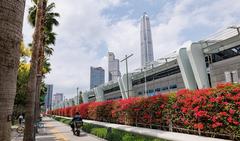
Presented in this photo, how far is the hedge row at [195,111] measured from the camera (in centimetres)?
931

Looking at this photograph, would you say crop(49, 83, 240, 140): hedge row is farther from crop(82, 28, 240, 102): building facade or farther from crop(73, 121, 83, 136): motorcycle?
crop(82, 28, 240, 102): building facade

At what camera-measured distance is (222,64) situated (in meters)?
27.3

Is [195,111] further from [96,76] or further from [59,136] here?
[96,76]

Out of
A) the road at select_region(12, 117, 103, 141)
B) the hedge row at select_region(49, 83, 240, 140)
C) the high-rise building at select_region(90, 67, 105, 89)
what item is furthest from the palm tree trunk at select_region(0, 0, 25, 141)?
the high-rise building at select_region(90, 67, 105, 89)

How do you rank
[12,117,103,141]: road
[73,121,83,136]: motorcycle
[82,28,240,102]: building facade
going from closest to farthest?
[12,117,103,141]: road, [73,121,83,136]: motorcycle, [82,28,240,102]: building facade

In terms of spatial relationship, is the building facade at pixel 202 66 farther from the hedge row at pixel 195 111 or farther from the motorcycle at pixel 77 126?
the motorcycle at pixel 77 126

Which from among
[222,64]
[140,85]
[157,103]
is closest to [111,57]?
[140,85]

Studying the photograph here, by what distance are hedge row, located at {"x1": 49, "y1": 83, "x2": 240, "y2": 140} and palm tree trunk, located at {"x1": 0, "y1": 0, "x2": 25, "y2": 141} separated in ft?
28.5

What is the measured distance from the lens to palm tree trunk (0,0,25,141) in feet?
7.45

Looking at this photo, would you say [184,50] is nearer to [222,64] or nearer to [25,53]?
[222,64]

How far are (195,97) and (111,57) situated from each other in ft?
218

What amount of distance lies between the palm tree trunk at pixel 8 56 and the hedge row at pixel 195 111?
8.69m

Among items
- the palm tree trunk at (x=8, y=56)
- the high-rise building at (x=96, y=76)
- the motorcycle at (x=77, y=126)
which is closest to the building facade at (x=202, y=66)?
the motorcycle at (x=77, y=126)

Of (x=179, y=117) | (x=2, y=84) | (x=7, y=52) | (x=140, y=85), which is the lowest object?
(x=179, y=117)
